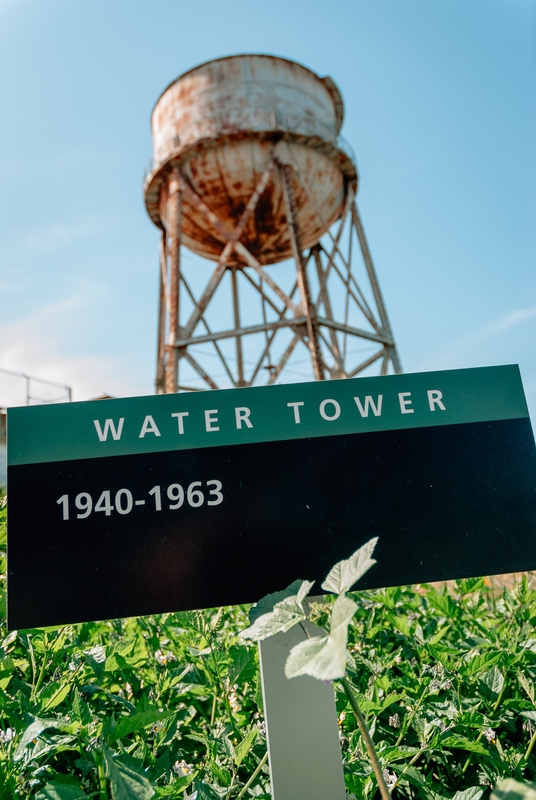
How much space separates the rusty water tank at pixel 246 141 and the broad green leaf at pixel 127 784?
10.0 m

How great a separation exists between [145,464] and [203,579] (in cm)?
31

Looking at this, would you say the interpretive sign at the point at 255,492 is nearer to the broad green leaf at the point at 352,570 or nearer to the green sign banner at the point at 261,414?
the green sign banner at the point at 261,414

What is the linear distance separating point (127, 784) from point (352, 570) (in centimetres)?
49

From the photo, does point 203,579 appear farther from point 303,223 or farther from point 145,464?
point 303,223

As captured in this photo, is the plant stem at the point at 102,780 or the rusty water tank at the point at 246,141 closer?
the plant stem at the point at 102,780

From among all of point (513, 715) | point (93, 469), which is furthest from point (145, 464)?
point (513, 715)

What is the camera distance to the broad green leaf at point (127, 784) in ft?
2.83

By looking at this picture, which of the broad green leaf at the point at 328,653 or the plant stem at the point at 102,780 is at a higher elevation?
the broad green leaf at the point at 328,653

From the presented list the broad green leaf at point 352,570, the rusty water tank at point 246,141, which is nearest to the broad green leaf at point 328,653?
the broad green leaf at point 352,570

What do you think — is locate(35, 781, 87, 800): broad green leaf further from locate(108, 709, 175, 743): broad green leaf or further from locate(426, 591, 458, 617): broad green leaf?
locate(426, 591, 458, 617): broad green leaf

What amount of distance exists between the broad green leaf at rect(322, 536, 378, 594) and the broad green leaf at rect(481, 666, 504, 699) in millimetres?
770

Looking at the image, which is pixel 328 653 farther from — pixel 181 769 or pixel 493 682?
pixel 493 682

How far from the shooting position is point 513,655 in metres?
1.58

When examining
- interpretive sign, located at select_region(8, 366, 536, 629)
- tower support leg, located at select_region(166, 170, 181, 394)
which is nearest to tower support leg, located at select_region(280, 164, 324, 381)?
tower support leg, located at select_region(166, 170, 181, 394)
